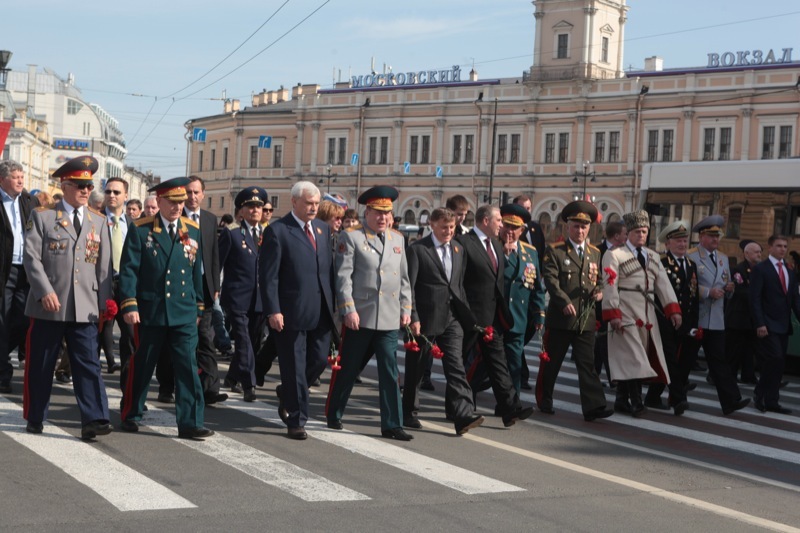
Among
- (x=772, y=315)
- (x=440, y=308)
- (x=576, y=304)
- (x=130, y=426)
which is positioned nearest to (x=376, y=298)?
(x=440, y=308)

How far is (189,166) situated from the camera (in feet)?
324

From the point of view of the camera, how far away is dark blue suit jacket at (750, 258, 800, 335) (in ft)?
39.8

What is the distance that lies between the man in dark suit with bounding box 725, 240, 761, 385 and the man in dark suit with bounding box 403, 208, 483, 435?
4.20m

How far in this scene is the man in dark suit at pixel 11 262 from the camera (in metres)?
10.5

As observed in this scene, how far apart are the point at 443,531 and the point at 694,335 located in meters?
6.21

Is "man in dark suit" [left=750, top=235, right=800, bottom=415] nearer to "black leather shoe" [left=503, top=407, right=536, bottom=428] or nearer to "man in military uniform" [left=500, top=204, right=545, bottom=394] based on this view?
"man in military uniform" [left=500, top=204, right=545, bottom=394]

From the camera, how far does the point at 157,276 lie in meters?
8.52

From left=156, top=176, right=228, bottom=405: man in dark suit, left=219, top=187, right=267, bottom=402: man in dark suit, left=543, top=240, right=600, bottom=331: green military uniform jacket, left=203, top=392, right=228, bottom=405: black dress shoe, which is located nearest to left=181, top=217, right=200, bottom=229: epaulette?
left=156, top=176, right=228, bottom=405: man in dark suit

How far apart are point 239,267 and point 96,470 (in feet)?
13.6

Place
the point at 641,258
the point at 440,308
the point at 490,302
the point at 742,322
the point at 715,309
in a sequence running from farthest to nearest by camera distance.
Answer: the point at 742,322 → the point at 715,309 → the point at 641,258 → the point at 490,302 → the point at 440,308

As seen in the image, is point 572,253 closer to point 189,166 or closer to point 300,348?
point 300,348

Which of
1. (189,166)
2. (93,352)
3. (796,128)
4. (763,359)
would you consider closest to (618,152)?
(796,128)

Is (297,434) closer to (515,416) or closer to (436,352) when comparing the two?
(436,352)

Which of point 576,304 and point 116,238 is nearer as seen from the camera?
point 576,304
